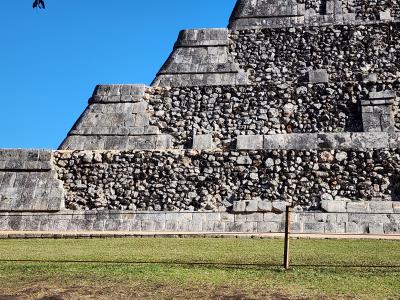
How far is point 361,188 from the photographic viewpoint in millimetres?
11883

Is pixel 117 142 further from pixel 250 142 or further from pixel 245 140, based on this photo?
pixel 250 142

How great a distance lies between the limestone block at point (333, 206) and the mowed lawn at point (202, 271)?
2055 mm

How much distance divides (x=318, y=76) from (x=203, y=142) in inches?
139

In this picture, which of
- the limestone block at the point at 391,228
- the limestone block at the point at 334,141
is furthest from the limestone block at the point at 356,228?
the limestone block at the point at 334,141

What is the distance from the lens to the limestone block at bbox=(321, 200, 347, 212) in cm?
1127

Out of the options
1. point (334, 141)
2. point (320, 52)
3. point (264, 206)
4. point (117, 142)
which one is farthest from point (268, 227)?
point (320, 52)

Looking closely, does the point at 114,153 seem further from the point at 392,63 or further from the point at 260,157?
the point at 392,63

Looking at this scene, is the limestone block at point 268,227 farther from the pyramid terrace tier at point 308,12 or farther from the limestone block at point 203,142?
the pyramid terrace tier at point 308,12

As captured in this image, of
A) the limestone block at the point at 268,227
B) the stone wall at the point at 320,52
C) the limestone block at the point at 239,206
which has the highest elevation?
the stone wall at the point at 320,52

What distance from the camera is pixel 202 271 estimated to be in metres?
6.34

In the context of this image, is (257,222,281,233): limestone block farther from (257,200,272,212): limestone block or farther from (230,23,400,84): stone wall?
(230,23,400,84): stone wall

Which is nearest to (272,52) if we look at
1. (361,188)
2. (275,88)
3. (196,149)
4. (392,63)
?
(275,88)

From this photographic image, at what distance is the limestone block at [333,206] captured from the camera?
1127 cm

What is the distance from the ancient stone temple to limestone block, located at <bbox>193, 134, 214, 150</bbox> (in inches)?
1.6
